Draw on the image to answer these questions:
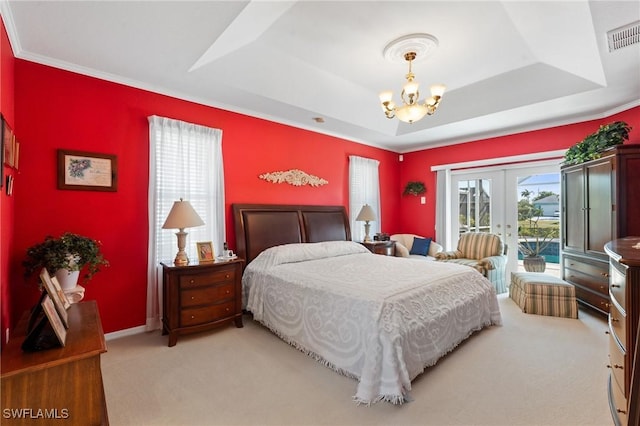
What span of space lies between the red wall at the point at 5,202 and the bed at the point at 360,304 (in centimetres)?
197

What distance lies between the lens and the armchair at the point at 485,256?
4332 mm

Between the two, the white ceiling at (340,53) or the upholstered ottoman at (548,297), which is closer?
the white ceiling at (340,53)

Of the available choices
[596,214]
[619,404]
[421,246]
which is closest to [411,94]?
[619,404]

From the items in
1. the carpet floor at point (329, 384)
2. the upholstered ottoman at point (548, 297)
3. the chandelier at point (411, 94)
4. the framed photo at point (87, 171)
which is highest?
the chandelier at point (411, 94)

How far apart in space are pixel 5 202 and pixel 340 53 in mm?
3110

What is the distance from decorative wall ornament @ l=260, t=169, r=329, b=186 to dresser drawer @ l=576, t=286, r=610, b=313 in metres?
3.73

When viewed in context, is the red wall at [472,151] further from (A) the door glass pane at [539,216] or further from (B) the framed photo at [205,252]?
(B) the framed photo at [205,252]

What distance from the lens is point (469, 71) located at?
3480 millimetres

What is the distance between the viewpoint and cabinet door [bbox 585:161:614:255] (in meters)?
3.32

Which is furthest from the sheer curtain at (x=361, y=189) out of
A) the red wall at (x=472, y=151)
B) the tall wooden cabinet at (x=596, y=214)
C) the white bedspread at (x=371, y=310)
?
the tall wooden cabinet at (x=596, y=214)

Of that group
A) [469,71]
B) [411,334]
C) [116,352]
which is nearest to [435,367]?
[411,334]

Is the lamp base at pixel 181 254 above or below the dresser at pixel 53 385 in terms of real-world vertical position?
above

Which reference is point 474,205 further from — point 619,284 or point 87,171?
point 87,171

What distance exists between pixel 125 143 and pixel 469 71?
3915mm
